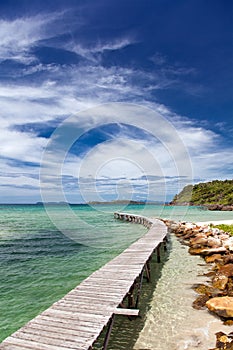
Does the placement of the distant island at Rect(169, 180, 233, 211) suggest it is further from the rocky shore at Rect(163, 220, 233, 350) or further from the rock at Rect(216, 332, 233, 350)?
the rock at Rect(216, 332, 233, 350)

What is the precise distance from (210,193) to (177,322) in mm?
106225

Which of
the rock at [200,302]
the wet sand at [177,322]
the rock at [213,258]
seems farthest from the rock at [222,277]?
the rock at [213,258]

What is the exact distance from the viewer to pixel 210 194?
10594 centimetres

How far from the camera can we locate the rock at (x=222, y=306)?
6.45 m

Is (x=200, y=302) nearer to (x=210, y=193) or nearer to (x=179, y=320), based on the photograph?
(x=179, y=320)

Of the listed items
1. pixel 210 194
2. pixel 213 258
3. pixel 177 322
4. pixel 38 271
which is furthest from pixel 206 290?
pixel 210 194

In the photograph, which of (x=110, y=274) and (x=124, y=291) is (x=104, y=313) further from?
(x=110, y=274)

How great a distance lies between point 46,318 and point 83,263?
8233 mm

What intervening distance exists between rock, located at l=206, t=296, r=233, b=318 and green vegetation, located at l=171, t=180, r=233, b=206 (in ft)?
270

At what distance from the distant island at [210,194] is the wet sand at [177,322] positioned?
265 feet

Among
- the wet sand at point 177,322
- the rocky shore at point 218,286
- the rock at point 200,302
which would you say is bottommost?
the wet sand at point 177,322

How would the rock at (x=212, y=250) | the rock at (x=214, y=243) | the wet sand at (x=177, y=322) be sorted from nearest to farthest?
the wet sand at (x=177, y=322) < the rock at (x=212, y=250) < the rock at (x=214, y=243)

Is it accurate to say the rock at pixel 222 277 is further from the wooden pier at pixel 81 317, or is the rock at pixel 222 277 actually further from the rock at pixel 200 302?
the wooden pier at pixel 81 317

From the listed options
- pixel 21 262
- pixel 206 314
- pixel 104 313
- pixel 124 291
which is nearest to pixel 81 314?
pixel 104 313
